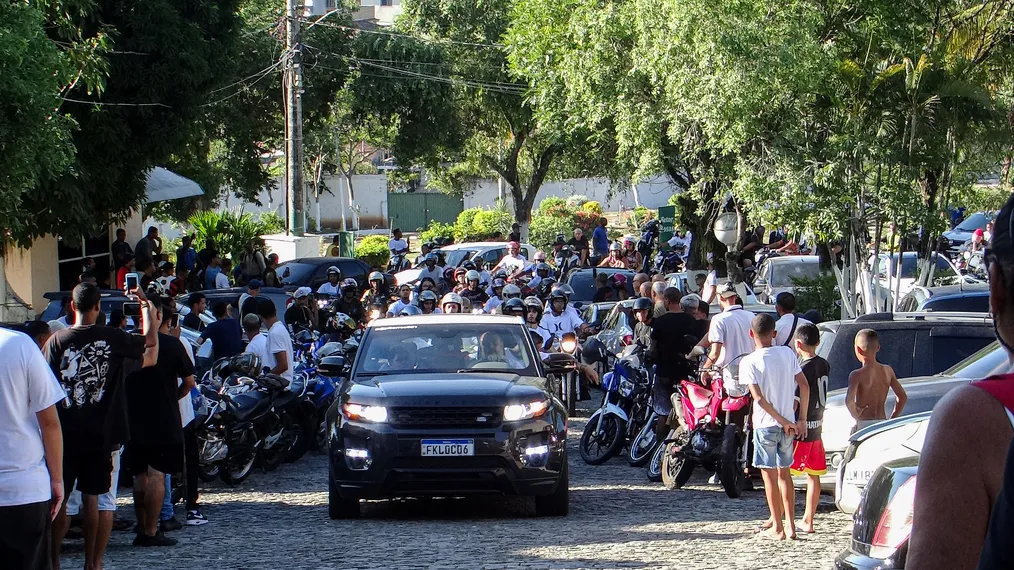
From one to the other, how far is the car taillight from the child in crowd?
435cm

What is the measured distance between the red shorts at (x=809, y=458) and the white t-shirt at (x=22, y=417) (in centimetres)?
563

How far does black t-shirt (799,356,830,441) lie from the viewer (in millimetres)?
9734

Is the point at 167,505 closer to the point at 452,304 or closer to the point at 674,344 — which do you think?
the point at 674,344

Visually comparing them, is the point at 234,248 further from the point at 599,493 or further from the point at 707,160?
the point at 599,493

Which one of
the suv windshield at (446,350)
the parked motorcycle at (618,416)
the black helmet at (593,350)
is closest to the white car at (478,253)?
the black helmet at (593,350)

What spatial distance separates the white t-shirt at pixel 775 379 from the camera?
30.3 feet

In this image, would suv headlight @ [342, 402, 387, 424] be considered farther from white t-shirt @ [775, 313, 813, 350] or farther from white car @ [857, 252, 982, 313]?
white car @ [857, 252, 982, 313]

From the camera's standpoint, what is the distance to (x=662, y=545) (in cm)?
926

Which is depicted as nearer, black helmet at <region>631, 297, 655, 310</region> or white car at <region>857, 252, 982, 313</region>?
black helmet at <region>631, 297, 655, 310</region>

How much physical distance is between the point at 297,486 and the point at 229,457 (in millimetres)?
778

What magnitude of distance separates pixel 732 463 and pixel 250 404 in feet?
15.1

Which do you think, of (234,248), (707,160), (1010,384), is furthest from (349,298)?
(1010,384)

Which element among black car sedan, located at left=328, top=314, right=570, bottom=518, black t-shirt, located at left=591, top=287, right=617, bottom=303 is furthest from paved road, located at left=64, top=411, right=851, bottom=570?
black t-shirt, located at left=591, top=287, right=617, bottom=303

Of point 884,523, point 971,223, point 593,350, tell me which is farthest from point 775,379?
point 971,223
